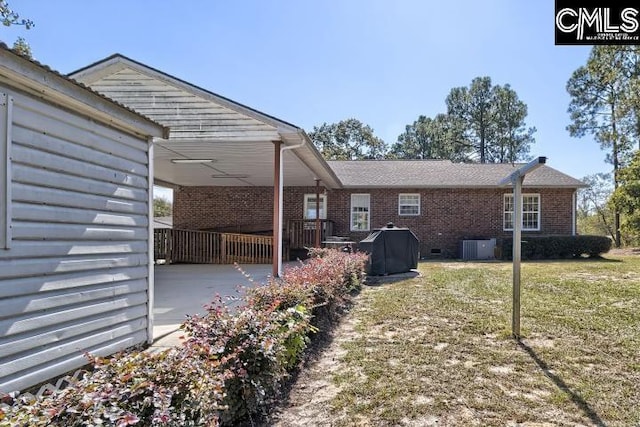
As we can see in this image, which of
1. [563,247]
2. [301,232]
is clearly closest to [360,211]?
[301,232]

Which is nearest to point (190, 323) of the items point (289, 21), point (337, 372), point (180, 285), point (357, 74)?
point (337, 372)

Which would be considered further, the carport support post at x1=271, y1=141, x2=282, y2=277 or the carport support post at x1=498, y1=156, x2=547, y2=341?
the carport support post at x1=271, y1=141, x2=282, y2=277

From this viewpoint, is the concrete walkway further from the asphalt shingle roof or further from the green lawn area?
the asphalt shingle roof

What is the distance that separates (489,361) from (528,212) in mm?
13960

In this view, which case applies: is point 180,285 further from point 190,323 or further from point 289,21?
point 289,21

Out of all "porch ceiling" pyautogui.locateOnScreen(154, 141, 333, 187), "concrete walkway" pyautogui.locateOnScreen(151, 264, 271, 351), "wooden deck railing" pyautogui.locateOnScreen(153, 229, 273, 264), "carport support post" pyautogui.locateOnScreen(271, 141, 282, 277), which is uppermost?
"porch ceiling" pyautogui.locateOnScreen(154, 141, 333, 187)

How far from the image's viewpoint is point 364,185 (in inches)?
610

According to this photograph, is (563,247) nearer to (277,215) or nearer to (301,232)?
(301,232)

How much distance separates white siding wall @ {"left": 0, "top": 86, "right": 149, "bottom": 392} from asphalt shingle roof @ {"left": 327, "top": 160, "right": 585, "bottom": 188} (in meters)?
12.0

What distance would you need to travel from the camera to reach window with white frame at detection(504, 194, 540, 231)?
15719 mm

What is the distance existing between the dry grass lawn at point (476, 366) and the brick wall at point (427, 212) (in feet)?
29.0

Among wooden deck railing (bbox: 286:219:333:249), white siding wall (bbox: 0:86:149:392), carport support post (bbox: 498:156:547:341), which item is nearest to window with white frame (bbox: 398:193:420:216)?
wooden deck railing (bbox: 286:219:333:249)

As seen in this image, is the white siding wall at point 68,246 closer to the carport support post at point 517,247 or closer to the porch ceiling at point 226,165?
the carport support post at point 517,247

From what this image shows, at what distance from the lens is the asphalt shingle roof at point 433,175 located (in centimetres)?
1541
